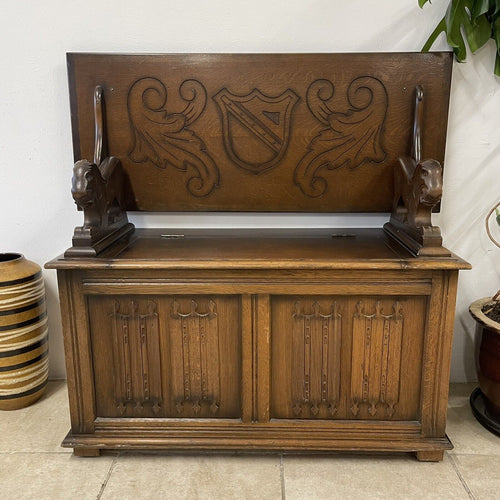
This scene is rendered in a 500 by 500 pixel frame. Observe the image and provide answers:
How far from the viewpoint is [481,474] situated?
6.47 feet

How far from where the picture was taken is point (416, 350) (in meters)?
1.98

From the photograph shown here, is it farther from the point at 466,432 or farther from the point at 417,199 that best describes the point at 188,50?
the point at 466,432

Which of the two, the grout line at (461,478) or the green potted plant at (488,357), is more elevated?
the green potted plant at (488,357)

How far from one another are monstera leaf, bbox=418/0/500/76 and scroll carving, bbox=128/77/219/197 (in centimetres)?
101

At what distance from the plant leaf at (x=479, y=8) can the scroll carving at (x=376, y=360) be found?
4.04 ft

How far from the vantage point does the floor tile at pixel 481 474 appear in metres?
1.88

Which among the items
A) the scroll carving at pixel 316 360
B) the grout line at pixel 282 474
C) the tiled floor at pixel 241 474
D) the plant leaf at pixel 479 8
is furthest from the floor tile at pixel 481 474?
the plant leaf at pixel 479 8

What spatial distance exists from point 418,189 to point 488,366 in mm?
832

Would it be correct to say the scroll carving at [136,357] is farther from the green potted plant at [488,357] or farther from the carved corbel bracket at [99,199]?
the green potted plant at [488,357]

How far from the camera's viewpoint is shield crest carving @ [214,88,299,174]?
2.28 m

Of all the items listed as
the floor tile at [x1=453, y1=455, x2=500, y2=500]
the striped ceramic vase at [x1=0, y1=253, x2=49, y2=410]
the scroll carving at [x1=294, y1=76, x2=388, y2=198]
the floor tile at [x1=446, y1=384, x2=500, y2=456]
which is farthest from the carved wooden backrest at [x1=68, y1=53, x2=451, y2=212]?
the floor tile at [x1=453, y1=455, x2=500, y2=500]

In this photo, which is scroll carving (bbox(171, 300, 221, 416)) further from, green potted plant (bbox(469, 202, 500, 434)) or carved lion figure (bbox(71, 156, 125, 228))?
green potted plant (bbox(469, 202, 500, 434))

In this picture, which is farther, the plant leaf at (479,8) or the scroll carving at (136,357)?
the plant leaf at (479,8)

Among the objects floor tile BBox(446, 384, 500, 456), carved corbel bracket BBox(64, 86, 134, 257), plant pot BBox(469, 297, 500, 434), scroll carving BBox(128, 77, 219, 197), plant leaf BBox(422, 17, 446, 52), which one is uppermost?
plant leaf BBox(422, 17, 446, 52)
